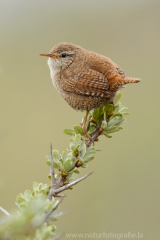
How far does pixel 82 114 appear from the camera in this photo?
5.23 metres

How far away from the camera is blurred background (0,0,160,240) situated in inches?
173

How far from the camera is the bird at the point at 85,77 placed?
290 cm

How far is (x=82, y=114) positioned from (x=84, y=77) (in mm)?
2167

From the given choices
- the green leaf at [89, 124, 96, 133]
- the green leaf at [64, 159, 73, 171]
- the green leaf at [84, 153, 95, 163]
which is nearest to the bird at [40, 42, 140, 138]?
the green leaf at [89, 124, 96, 133]

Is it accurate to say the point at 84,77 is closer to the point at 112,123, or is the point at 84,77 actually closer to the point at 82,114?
the point at 112,123

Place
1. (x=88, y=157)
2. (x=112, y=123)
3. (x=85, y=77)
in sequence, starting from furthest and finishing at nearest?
(x=85, y=77) → (x=112, y=123) → (x=88, y=157)

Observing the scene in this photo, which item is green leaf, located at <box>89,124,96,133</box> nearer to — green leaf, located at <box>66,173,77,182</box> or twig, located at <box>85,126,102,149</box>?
twig, located at <box>85,126,102,149</box>

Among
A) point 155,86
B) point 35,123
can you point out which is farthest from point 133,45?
point 35,123

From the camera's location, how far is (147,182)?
15.6 feet

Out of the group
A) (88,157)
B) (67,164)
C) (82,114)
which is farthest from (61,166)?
(82,114)

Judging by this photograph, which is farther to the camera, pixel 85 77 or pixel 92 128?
pixel 85 77

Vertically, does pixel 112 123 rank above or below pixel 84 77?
below

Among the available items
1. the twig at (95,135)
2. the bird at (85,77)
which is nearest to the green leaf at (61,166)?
the twig at (95,135)

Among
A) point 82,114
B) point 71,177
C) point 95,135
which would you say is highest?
point 82,114
